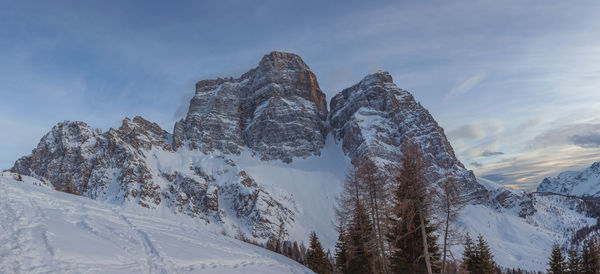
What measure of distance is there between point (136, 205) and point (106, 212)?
189m

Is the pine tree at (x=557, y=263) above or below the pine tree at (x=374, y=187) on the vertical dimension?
below

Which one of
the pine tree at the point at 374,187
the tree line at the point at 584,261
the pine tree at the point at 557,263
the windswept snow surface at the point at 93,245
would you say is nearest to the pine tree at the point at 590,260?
the tree line at the point at 584,261

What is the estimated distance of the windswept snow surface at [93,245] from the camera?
12.0m

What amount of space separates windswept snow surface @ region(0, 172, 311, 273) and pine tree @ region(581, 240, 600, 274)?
94.7 ft

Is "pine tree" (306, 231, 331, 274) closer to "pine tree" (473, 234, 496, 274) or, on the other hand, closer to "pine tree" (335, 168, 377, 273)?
"pine tree" (335, 168, 377, 273)

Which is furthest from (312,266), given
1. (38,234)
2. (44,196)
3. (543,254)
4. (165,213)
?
(543,254)

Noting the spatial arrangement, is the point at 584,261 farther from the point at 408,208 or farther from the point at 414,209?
the point at 408,208

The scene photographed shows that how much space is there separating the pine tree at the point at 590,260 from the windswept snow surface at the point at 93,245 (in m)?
28.9

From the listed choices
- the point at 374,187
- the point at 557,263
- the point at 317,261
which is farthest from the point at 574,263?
the point at 374,187

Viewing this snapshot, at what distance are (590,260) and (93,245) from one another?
41.6m

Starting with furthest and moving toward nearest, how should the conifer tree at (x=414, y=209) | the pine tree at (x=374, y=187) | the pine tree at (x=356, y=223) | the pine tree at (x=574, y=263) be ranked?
the pine tree at (x=574, y=263) → the pine tree at (x=356, y=223) → the pine tree at (x=374, y=187) → the conifer tree at (x=414, y=209)

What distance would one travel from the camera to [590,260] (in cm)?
3134

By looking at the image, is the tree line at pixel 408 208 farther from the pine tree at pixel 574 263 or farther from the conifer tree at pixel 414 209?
the pine tree at pixel 574 263

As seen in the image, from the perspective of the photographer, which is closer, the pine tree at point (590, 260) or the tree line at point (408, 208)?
the tree line at point (408, 208)
